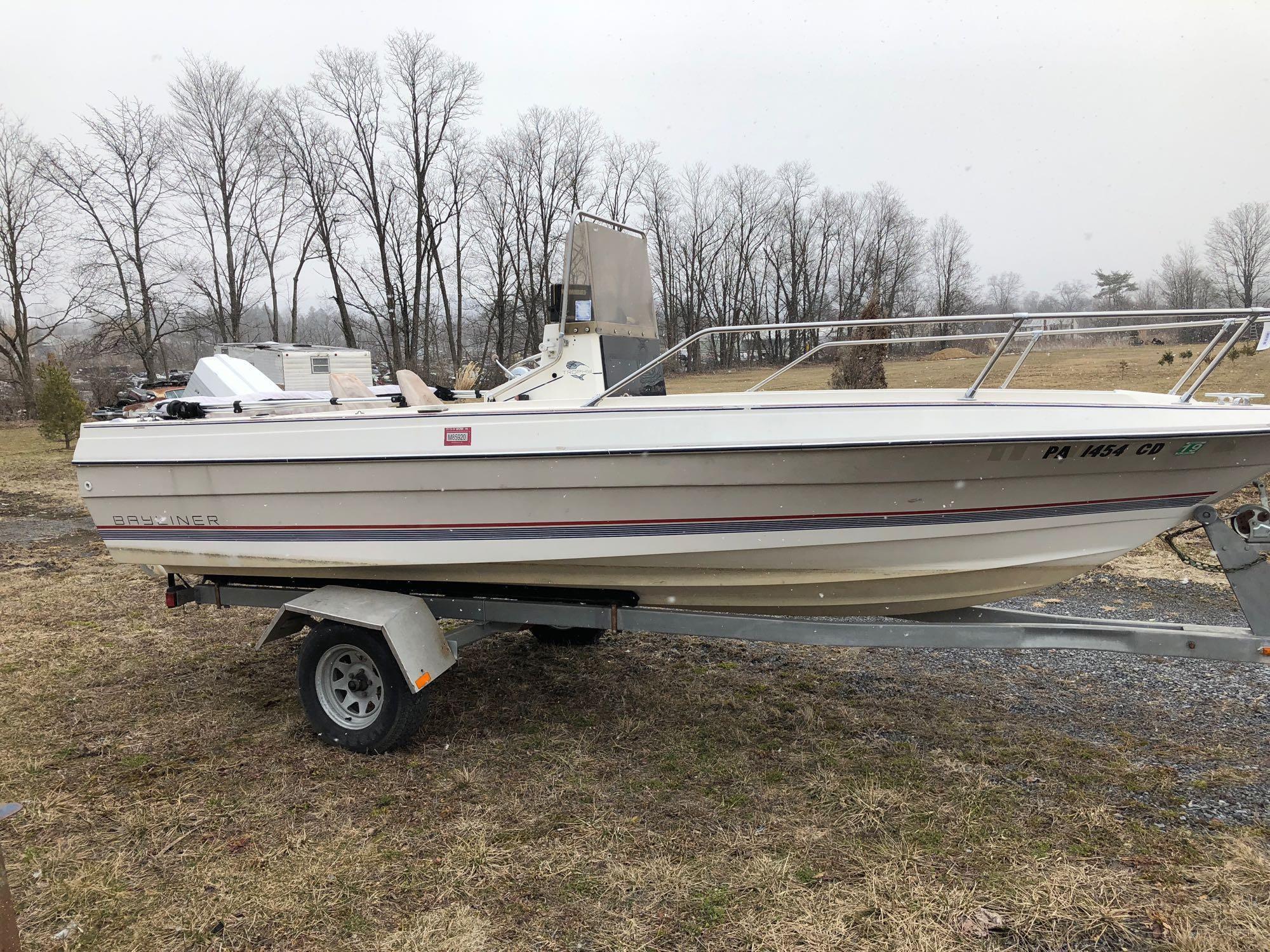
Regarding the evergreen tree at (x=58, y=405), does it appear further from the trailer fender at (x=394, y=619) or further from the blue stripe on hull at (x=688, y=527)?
the blue stripe on hull at (x=688, y=527)

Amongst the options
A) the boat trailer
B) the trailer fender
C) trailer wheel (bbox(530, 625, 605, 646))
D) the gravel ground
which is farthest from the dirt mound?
the trailer fender

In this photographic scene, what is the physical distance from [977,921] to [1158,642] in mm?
1208

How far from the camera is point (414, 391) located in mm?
4043

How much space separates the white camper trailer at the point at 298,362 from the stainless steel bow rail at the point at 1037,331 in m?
10.4

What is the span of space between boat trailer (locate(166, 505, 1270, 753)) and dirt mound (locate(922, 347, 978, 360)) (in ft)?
3.87

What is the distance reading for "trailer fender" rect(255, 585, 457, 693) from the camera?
3.43m

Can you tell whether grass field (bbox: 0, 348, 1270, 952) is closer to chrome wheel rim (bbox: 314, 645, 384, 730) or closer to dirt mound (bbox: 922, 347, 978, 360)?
dirt mound (bbox: 922, 347, 978, 360)

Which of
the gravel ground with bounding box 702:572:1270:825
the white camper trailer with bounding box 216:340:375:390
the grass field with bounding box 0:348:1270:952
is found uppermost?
the white camper trailer with bounding box 216:340:375:390

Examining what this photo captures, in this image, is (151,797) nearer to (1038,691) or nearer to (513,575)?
(513,575)

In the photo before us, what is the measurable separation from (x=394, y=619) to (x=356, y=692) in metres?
0.56

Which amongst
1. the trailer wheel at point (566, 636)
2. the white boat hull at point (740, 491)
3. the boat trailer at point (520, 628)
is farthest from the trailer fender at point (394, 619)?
the trailer wheel at point (566, 636)

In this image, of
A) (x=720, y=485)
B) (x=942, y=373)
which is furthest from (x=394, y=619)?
(x=942, y=373)

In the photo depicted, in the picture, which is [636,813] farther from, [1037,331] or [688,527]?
[1037,331]

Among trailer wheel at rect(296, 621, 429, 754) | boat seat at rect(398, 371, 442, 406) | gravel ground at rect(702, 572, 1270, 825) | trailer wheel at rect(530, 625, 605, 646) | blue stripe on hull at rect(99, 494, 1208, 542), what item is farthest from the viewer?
trailer wheel at rect(530, 625, 605, 646)
